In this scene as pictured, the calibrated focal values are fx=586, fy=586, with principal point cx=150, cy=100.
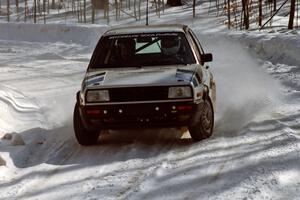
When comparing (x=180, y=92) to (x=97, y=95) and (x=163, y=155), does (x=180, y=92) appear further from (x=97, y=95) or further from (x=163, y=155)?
(x=97, y=95)

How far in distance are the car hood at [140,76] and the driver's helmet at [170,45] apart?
44cm

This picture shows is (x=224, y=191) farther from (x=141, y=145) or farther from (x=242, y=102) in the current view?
(x=242, y=102)

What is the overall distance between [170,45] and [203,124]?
1354 mm

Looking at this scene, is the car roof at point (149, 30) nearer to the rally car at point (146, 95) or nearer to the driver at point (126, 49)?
the driver at point (126, 49)

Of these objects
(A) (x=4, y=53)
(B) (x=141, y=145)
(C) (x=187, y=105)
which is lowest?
(A) (x=4, y=53)

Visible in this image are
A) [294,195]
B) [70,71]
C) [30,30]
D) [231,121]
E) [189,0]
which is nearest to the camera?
[294,195]

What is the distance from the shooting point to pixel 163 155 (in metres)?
6.52

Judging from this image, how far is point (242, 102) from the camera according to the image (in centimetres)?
984

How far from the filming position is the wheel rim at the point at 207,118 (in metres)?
7.00

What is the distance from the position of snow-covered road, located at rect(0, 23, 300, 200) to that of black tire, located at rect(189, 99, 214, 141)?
0.12 meters

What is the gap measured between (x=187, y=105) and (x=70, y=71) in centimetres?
1023

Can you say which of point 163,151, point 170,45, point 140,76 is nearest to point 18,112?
point 170,45

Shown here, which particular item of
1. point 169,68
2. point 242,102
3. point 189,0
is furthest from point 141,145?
point 189,0

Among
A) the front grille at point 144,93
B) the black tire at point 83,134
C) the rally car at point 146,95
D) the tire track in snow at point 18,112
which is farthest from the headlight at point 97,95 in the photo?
the tire track in snow at point 18,112
